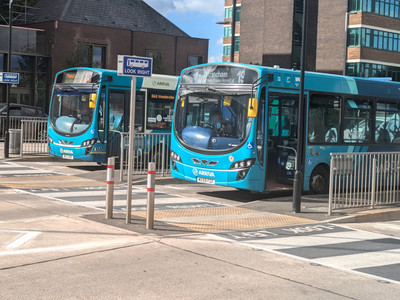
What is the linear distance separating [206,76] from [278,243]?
20.6 ft

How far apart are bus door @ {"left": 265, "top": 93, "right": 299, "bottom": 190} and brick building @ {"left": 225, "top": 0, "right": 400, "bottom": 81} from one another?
125 feet

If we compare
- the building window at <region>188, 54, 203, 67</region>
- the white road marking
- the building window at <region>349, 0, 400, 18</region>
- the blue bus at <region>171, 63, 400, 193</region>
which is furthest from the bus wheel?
the building window at <region>349, 0, 400, 18</region>

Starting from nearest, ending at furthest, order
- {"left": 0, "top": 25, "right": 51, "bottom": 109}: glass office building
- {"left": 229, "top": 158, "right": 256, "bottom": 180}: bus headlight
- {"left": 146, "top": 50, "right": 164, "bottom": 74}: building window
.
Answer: {"left": 229, "top": 158, "right": 256, "bottom": 180}: bus headlight < {"left": 0, "top": 25, "right": 51, "bottom": 109}: glass office building < {"left": 146, "top": 50, "right": 164, "bottom": 74}: building window

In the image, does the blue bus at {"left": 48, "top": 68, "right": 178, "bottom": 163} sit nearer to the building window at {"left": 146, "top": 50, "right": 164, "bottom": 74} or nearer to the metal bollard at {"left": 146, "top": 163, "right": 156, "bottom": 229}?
the metal bollard at {"left": 146, "top": 163, "right": 156, "bottom": 229}

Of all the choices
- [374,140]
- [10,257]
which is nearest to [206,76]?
[374,140]

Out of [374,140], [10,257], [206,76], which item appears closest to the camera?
[10,257]

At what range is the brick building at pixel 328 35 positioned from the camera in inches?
2184

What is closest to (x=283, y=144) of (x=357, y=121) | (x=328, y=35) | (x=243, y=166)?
(x=243, y=166)

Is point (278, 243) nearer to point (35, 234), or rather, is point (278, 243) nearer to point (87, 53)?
point (35, 234)

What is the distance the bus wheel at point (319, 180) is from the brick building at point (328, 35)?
37.5 meters

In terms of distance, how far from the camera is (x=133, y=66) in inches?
411

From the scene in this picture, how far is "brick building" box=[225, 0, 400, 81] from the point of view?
5547 centimetres

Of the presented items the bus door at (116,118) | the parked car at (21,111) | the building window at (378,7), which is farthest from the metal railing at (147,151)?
the building window at (378,7)

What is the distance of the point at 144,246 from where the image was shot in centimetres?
877
